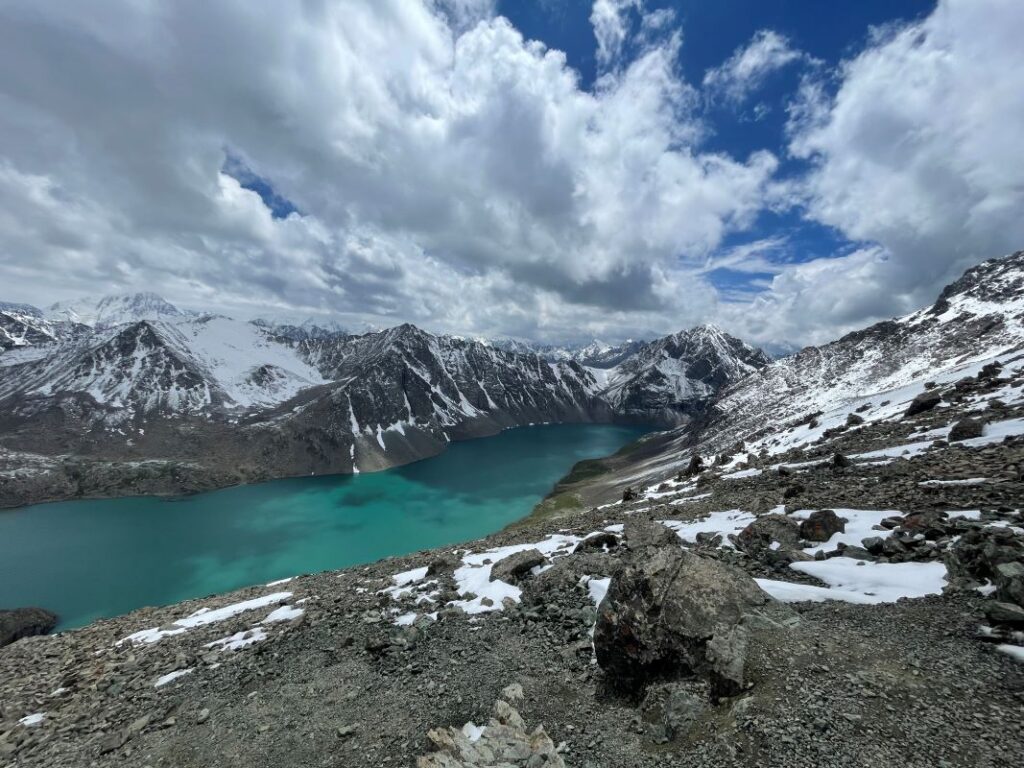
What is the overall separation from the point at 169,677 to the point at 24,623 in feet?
275

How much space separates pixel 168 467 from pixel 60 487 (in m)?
32.8

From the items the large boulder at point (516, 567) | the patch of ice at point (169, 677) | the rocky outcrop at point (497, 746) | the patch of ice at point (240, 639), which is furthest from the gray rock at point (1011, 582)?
the patch of ice at point (169, 677)

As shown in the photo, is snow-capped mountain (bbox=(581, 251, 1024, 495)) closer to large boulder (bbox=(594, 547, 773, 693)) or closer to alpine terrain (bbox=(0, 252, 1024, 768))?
alpine terrain (bbox=(0, 252, 1024, 768))

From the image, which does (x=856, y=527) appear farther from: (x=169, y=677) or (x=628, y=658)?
(x=169, y=677)

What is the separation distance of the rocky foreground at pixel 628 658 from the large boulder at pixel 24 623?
64844mm

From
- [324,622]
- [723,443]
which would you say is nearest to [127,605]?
[324,622]

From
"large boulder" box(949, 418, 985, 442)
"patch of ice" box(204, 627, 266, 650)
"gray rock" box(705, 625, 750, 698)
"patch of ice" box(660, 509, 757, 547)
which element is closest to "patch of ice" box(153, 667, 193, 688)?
"patch of ice" box(204, 627, 266, 650)

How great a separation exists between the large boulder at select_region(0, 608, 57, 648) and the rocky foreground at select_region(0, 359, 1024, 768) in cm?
6484

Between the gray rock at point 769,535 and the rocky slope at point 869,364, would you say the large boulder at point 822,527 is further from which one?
the rocky slope at point 869,364

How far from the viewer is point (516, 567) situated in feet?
65.2

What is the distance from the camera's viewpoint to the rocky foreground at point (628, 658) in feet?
26.7

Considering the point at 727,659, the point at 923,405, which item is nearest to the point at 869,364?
the point at 923,405

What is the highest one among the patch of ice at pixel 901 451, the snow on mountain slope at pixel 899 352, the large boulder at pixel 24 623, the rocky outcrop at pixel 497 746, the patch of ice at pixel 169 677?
the snow on mountain slope at pixel 899 352

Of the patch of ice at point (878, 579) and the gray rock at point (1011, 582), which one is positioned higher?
the gray rock at point (1011, 582)
